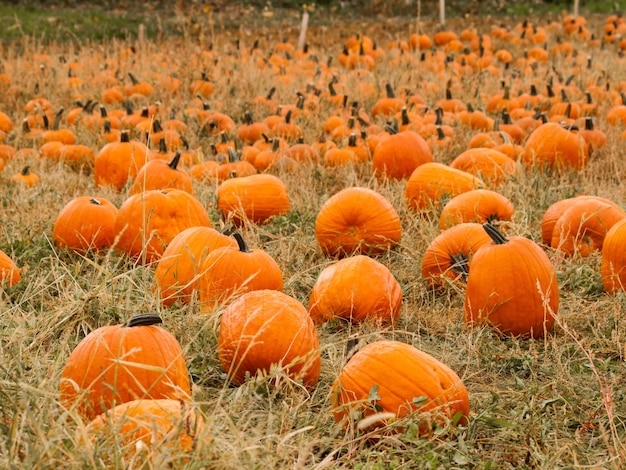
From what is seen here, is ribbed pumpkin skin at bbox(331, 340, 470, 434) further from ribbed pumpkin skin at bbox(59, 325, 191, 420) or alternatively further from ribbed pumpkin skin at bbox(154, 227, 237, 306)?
ribbed pumpkin skin at bbox(154, 227, 237, 306)

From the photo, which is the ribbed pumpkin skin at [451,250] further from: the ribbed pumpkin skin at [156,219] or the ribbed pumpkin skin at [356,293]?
the ribbed pumpkin skin at [156,219]

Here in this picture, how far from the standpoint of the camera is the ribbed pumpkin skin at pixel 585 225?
4.14m

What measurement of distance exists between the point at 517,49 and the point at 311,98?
644 centimetres

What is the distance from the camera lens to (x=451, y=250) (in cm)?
394

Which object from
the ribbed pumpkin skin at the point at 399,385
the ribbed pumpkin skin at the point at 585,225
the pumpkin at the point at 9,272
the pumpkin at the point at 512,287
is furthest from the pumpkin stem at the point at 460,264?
the pumpkin at the point at 9,272

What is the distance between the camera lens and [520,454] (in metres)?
2.52

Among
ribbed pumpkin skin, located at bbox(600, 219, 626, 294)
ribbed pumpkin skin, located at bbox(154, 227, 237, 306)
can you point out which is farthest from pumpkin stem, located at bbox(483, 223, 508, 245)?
ribbed pumpkin skin, located at bbox(154, 227, 237, 306)

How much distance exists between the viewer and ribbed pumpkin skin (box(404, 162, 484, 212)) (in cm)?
504

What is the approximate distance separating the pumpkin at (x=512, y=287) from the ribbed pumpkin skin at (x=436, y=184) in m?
1.55

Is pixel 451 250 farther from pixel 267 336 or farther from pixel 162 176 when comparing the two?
pixel 162 176

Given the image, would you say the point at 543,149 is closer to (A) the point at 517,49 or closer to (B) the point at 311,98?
(B) the point at 311,98

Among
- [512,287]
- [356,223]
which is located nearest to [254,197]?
[356,223]

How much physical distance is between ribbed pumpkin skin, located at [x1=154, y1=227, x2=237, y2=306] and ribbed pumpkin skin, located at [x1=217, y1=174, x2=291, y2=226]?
1177 mm

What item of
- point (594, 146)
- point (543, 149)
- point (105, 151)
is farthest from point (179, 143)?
point (594, 146)
